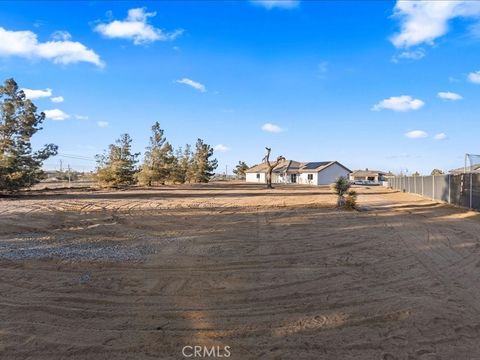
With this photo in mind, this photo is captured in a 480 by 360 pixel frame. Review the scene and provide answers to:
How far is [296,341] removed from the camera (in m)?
4.20

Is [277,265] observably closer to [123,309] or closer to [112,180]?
[123,309]

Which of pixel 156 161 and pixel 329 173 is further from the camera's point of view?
pixel 329 173

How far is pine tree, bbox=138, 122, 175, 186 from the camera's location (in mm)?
46188

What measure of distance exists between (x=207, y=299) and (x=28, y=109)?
2461 centimetres

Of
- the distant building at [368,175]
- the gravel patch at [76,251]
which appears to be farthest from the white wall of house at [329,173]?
the gravel patch at [76,251]

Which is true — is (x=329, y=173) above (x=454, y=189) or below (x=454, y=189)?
above

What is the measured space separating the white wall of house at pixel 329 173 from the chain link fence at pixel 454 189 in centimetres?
3534

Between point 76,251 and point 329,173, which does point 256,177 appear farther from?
point 76,251

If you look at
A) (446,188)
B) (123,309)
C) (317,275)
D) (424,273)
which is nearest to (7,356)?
(123,309)

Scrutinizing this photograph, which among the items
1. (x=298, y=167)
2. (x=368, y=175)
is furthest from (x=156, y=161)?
(x=368, y=175)

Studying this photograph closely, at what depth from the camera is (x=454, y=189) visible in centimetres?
2100

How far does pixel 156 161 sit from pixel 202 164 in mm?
→ 17647

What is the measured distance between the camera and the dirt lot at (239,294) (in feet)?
13.5

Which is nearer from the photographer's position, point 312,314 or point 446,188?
point 312,314
